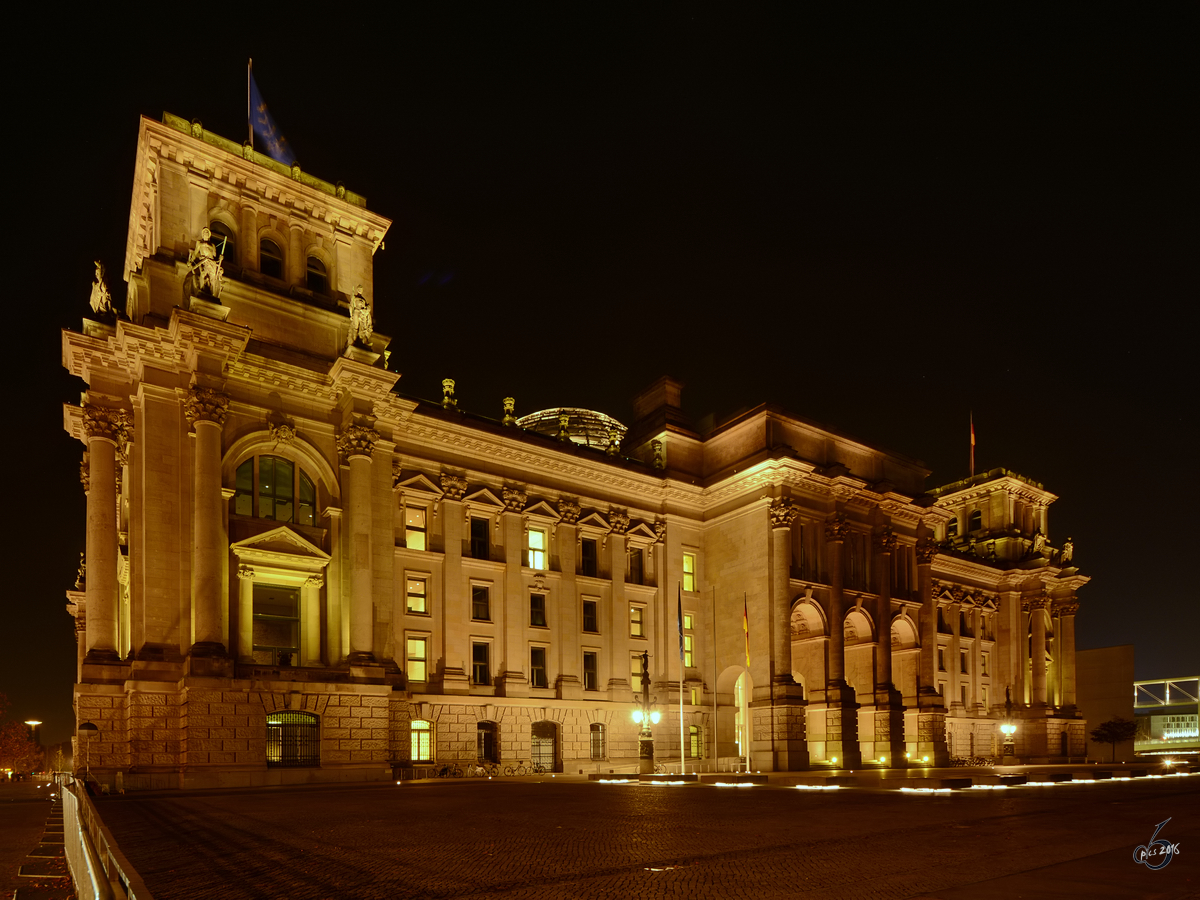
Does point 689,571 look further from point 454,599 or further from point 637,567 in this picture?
point 454,599

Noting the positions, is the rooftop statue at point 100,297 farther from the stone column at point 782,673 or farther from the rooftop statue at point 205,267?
the stone column at point 782,673

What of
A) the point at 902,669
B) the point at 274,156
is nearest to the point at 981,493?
the point at 902,669

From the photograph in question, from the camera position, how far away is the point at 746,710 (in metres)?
55.8

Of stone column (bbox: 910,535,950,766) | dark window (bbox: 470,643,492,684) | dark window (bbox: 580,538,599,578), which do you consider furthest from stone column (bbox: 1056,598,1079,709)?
dark window (bbox: 470,643,492,684)

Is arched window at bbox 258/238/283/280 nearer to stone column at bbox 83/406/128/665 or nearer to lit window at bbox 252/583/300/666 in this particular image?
stone column at bbox 83/406/128/665

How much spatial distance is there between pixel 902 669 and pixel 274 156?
50.3m

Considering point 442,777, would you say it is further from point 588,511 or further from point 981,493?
point 981,493

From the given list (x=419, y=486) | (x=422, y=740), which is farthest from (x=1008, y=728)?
(x=419, y=486)

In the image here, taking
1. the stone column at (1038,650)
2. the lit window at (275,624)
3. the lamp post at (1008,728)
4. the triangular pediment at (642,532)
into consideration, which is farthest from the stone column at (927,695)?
the lit window at (275,624)

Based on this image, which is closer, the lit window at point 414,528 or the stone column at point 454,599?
the stone column at point 454,599

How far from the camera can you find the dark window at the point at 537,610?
48.3 m

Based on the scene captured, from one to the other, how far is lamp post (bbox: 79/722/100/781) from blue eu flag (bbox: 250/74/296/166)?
2617 cm

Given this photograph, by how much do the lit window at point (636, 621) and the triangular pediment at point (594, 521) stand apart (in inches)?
201

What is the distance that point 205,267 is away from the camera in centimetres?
3622
